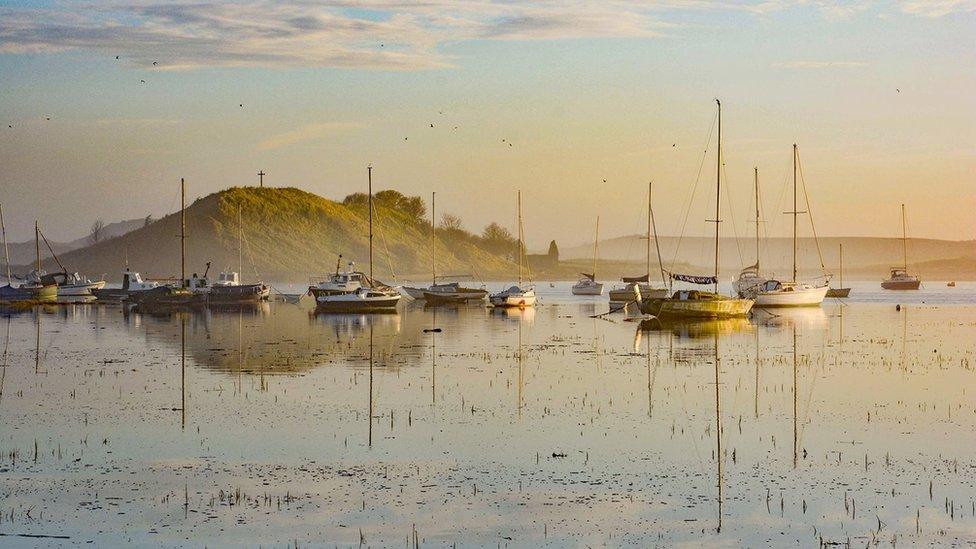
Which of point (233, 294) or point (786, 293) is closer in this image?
point (786, 293)

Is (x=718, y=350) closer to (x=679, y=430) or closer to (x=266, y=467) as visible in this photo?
(x=679, y=430)

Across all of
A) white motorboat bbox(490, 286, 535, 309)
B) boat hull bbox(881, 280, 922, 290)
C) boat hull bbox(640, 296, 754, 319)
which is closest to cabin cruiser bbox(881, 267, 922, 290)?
boat hull bbox(881, 280, 922, 290)

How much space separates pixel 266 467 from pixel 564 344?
31417 mm

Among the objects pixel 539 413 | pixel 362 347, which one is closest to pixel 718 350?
pixel 362 347

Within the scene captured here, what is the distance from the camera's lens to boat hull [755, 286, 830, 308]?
301 feet

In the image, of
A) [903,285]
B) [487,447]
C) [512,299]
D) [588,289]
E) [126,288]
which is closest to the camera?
[487,447]

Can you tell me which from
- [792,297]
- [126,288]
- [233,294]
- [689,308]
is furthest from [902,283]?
[126,288]

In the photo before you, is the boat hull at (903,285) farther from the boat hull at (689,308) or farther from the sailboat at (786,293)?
the boat hull at (689,308)

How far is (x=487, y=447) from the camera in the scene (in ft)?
72.4

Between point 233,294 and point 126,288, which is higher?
point 126,288

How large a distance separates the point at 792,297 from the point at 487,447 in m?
74.9

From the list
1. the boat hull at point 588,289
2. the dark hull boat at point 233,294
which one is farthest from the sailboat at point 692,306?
the boat hull at point 588,289

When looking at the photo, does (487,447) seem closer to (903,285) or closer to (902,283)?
(903,285)

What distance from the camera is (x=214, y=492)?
17969 millimetres
